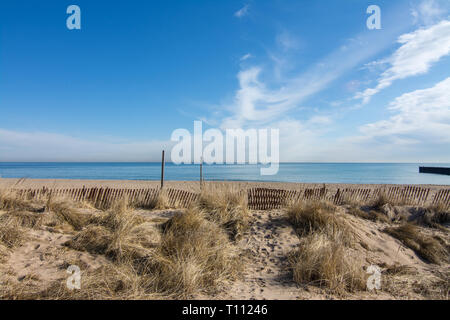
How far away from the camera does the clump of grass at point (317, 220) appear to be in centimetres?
504

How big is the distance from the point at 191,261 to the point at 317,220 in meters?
3.12

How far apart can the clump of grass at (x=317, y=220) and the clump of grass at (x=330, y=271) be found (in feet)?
3.24

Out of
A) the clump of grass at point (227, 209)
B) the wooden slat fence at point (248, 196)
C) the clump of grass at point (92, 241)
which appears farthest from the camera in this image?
the wooden slat fence at point (248, 196)

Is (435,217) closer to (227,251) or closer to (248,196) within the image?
(248,196)

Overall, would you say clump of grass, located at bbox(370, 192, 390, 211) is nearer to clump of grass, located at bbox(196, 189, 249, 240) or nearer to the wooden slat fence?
the wooden slat fence

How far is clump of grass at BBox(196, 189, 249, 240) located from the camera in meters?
5.56

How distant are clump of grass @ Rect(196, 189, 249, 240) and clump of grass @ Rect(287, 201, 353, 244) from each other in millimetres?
1205

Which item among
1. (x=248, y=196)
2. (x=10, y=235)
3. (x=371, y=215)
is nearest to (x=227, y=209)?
(x=248, y=196)

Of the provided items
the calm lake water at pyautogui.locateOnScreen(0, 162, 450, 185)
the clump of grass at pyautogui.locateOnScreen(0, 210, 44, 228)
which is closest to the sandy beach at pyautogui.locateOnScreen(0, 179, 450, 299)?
the clump of grass at pyautogui.locateOnScreen(0, 210, 44, 228)

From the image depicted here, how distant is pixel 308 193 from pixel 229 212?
130 inches

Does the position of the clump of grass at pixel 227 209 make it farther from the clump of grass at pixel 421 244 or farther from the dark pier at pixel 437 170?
the dark pier at pixel 437 170

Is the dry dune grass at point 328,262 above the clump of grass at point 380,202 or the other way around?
the other way around

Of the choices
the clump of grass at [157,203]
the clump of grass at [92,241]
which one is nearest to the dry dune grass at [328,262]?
Result: the clump of grass at [92,241]
